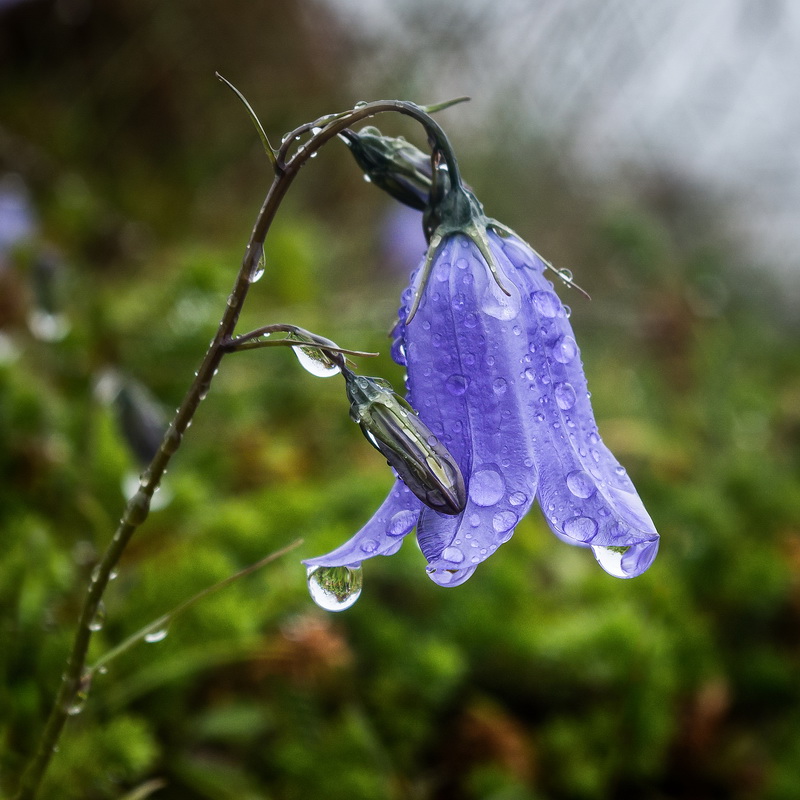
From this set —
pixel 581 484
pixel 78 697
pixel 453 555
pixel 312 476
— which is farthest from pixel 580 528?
pixel 312 476

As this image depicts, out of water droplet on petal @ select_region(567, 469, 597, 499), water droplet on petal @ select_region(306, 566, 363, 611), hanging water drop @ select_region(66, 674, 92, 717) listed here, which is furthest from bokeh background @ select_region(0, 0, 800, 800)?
water droplet on petal @ select_region(567, 469, 597, 499)

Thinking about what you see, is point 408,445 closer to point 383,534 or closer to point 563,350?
point 383,534

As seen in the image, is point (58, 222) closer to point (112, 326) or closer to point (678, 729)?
point (112, 326)

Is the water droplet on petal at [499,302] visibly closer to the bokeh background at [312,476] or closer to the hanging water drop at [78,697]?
the hanging water drop at [78,697]

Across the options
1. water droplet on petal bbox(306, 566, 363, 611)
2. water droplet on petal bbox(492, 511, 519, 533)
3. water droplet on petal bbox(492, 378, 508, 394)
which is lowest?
water droplet on petal bbox(492, 511, 519, 533)

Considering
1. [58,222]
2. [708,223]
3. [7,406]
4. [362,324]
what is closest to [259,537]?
[7,406]

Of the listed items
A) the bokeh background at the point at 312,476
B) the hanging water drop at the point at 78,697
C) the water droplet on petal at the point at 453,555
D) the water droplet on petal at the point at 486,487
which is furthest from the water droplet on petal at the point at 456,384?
the bokeh background at the point at 312,476

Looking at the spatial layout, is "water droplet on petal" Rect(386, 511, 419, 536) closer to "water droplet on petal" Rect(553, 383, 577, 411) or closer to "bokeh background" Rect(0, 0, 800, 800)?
"water droplet on petal" Rect(553, 383, 577, 411)
